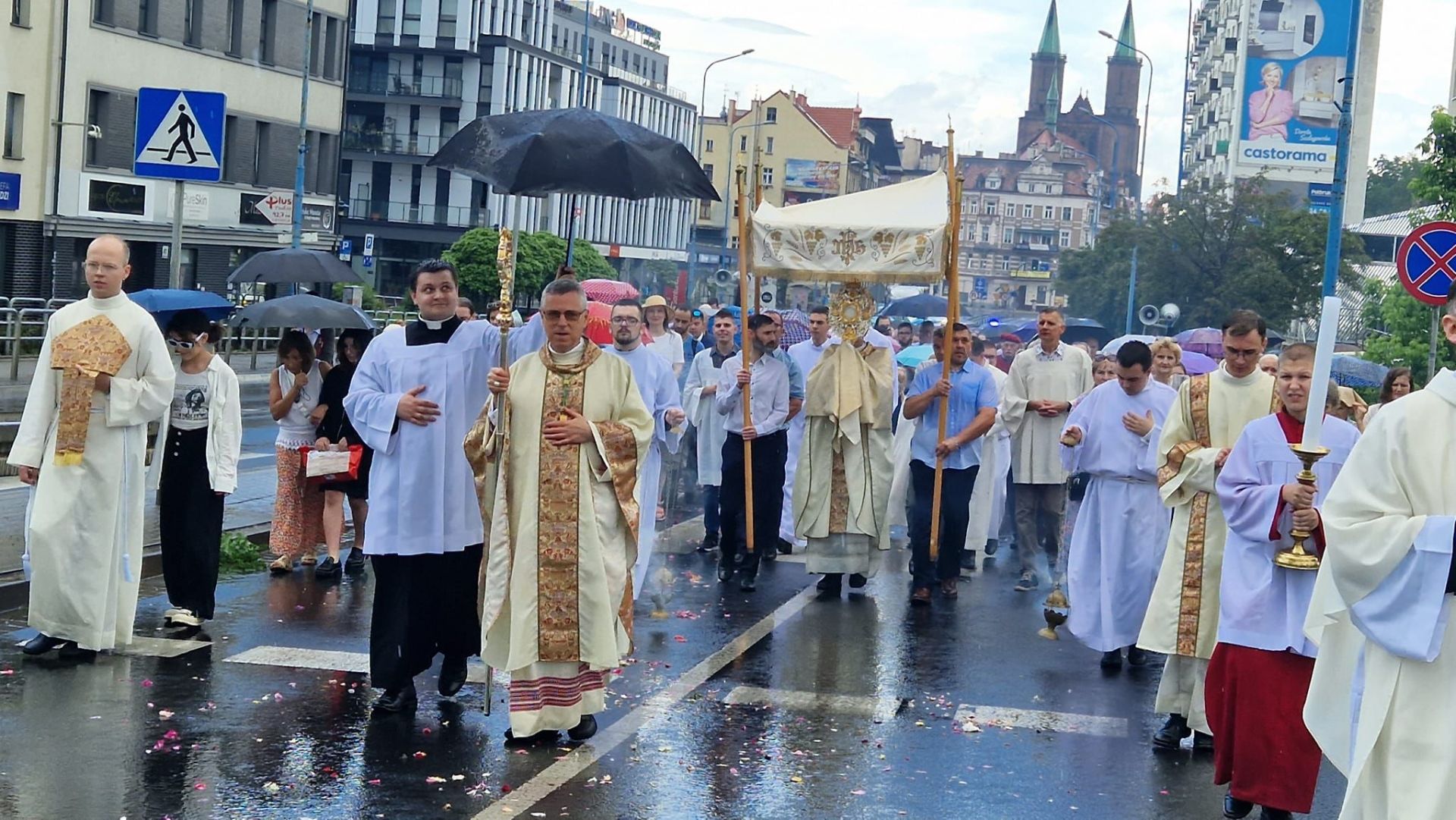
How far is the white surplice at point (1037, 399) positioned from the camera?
12.9 meters

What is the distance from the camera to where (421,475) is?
7816 mm

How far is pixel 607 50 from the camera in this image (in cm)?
10119

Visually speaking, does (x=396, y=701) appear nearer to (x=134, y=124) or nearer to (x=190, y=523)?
(x=190, y=523)

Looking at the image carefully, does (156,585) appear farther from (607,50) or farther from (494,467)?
(607,50)

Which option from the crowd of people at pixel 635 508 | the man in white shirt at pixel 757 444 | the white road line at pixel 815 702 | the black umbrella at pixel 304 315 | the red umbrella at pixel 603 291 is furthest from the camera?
the red umbrella at pixel 603 291

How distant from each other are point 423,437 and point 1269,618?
11.3ft

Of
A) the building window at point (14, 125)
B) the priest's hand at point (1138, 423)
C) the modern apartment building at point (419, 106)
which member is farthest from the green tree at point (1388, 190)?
the priest's hand at point (1138, 423)

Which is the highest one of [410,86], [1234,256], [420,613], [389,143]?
[410,86]

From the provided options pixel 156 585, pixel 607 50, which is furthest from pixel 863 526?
pixel 607 50

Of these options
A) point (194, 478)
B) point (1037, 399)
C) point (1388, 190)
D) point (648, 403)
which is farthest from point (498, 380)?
point (1388, 190)

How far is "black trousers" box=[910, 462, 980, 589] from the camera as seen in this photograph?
39.0 ft

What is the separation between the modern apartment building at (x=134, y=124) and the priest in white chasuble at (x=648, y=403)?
75.5ft

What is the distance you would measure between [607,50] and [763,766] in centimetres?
9649

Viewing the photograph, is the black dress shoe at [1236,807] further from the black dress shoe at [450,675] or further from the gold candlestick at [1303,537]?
the black dress shoe at [450,675]
